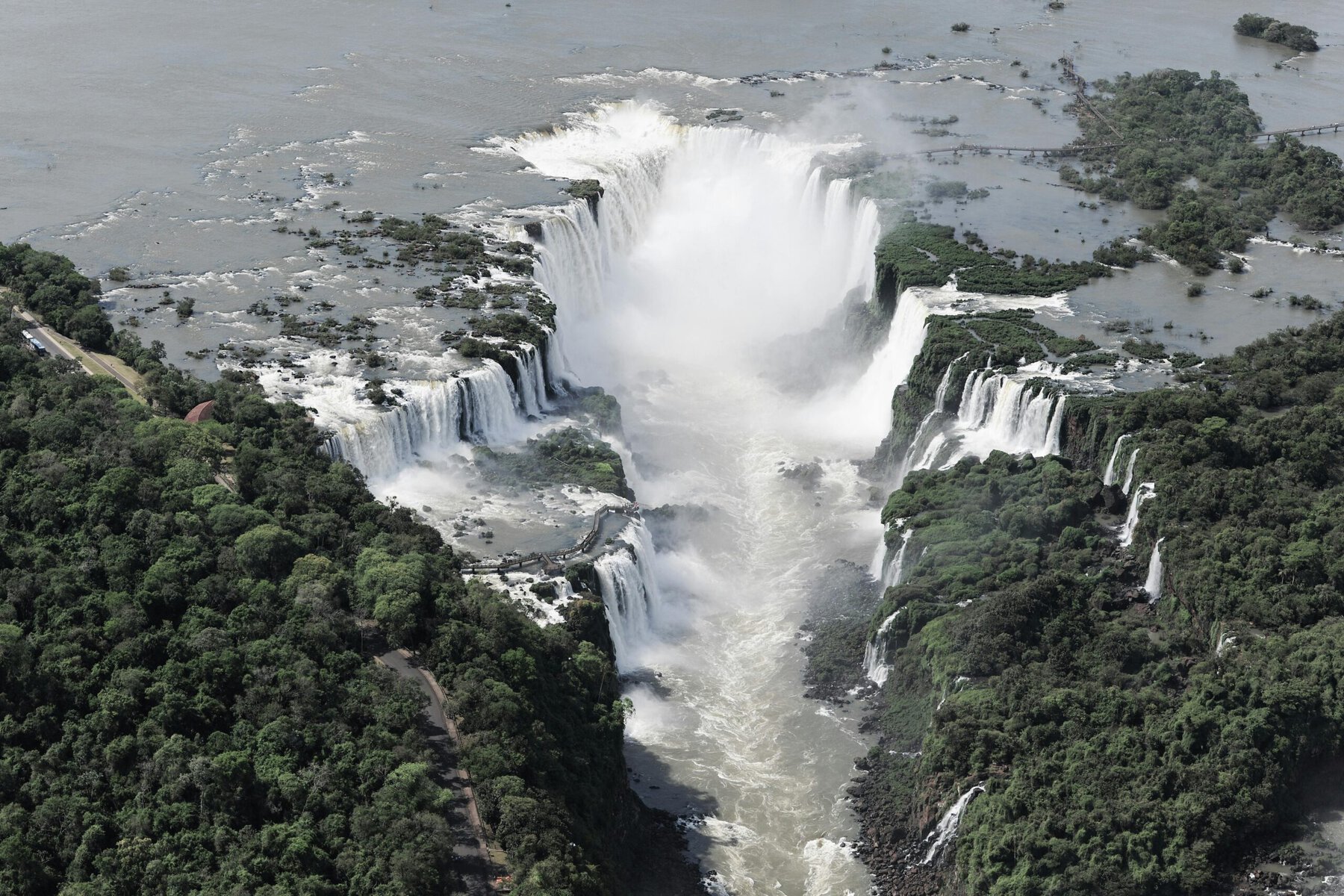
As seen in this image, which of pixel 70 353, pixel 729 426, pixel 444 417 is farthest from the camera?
pixel 729 426

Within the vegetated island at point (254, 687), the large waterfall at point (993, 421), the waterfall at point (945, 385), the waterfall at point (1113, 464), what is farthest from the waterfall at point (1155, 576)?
the vegetated island at point (254, 687)

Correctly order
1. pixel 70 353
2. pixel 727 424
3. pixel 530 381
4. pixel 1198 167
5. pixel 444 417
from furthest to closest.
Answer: pixel 1198 167
pixel 727 424
pixel 530 381
pixel 444 417
pixel 70 353

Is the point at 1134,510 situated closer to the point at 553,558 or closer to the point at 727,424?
the point at 553,558

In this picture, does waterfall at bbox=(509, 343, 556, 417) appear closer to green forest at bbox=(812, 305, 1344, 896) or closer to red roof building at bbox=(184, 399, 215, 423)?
red roof building at bbox=(184, 399, 215, 423)

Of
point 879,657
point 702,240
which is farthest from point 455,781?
point 702,240

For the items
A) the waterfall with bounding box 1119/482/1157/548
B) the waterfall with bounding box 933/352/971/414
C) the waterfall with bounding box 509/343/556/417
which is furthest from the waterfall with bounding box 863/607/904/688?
the waterfall with bounding box 509/343/556/417

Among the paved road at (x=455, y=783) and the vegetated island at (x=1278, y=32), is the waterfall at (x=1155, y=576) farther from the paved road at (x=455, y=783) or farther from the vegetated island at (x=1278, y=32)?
the vegetated island at (x=1278, y=32)
